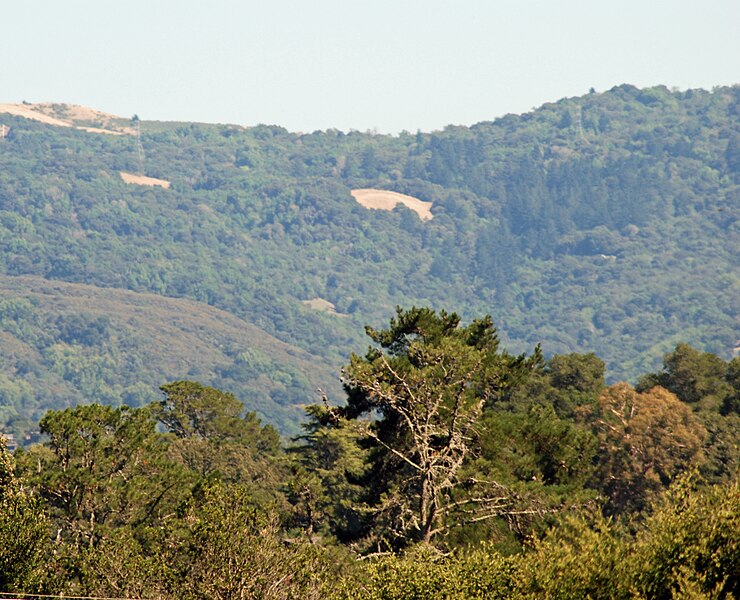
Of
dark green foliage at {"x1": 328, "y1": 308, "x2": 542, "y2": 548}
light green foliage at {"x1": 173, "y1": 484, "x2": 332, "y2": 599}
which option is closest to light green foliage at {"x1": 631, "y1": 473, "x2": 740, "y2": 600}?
light green foliage at {"x1": 173, "y1": 484, "x2": 332, "y2": 599}

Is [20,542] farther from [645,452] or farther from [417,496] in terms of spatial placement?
[645,452]

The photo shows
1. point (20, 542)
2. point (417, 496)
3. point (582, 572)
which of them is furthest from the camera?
point (417, 496)

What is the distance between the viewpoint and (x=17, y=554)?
44.1 meters

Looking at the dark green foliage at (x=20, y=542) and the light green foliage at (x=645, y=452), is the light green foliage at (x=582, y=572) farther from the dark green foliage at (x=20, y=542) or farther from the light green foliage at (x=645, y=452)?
the light green foliage at (x=645, y=452)

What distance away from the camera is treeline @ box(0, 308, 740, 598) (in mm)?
37812

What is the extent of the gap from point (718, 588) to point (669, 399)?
63.2 m

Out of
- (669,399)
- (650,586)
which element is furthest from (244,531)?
(669,399)

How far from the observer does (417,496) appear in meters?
56.8

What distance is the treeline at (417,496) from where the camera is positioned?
124 feet

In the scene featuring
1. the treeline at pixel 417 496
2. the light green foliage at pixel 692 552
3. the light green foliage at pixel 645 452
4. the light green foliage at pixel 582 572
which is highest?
the light green foliage at pixel 692 552

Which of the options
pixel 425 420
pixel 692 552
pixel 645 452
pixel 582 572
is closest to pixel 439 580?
pixel 582 572

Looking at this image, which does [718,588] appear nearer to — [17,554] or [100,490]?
[17,554]

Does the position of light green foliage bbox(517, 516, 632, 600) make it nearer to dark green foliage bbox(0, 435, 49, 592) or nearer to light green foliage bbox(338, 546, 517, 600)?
light green foliage bbox(338, 546, 517, 600)

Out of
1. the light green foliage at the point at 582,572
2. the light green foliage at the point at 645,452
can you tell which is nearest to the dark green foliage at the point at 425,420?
the light green foliage at the point at 582,572
